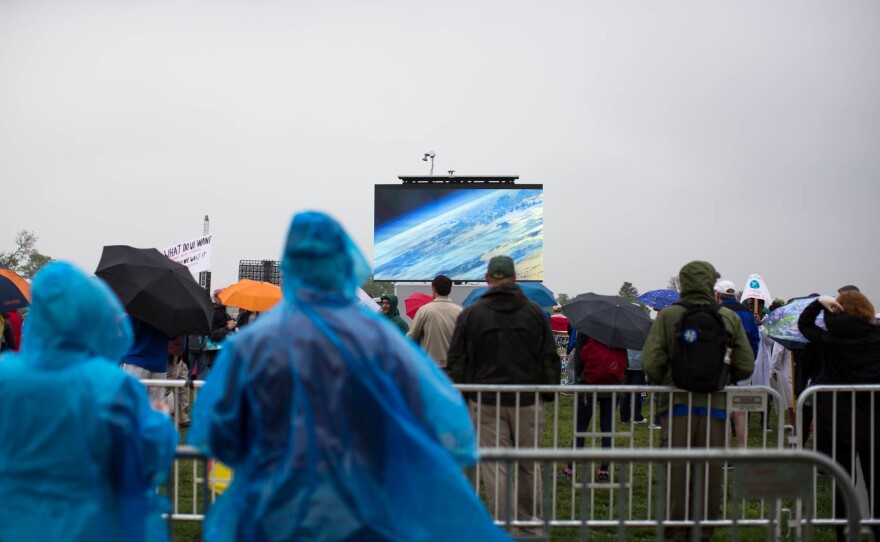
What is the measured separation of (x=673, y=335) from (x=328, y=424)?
166 inches

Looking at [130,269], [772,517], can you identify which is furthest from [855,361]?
[130,269]

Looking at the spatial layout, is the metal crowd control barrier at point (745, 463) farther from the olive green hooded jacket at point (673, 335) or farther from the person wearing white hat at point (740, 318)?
the person wearing white hat at point (740, 318)

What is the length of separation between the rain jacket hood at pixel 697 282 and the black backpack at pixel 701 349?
98 mm

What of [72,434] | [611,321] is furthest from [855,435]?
[72,434]

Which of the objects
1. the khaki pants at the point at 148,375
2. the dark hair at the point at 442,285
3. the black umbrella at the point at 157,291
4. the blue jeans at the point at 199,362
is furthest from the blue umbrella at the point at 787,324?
the blue jeans at the point at 199,362

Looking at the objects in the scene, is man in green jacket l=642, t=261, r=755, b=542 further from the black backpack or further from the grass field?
the grass field

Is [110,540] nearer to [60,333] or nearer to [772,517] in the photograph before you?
[60,333]

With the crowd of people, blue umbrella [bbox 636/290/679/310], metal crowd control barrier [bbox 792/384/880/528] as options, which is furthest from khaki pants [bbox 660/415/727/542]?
blue umbrella [bbox 636/290/679/310]

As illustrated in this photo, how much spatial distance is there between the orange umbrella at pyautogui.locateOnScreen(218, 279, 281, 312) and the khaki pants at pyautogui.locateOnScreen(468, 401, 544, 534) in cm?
684

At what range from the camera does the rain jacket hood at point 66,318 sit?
→ 3.26m

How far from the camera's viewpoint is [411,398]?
125 inches

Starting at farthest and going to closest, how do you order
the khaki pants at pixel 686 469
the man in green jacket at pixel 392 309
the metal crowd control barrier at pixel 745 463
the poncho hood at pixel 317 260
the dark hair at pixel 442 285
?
the man in green jacket at pixel 392 309, the dark hair at pixel 442 285, the khaki pants at pixel 686 469, the metal crowd control barrier at pixel 745 463, the poncho hood at pixel 317 260

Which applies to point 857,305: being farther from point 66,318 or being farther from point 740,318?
point 66,318

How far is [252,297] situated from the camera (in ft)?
44.3
